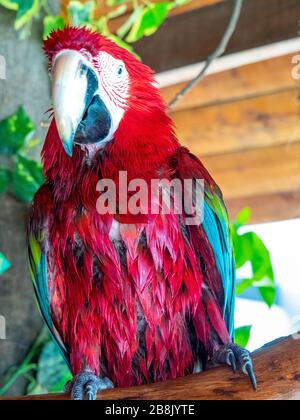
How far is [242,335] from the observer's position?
0.78m

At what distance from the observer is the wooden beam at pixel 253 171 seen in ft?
2.79

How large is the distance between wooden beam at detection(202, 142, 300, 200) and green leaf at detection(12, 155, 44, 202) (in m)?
0.29

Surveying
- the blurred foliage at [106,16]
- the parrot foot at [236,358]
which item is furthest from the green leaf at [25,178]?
the parrot foot at [236,358]

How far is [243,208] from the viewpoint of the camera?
0.93m

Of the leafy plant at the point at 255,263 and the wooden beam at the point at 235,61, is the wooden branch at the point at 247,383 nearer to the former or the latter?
the leafy plant at the point at 255,263

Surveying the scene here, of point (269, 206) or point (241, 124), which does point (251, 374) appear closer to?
point (269, 206)

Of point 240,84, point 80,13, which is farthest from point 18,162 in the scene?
point 240,84

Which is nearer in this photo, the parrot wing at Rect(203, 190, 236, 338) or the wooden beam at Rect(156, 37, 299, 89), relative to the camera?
the parrot wing at Rect(203, 190, 236, 338)

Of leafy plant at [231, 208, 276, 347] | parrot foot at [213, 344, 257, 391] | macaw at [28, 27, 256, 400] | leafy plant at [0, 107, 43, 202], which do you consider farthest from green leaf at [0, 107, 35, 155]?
parrot foot at [213, 344, 257, 391]

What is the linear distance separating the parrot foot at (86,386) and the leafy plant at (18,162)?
39cm

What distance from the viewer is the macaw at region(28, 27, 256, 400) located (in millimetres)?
644

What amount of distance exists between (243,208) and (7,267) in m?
0.39

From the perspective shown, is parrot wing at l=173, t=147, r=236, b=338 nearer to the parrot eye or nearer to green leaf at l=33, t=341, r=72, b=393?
the parrot eye

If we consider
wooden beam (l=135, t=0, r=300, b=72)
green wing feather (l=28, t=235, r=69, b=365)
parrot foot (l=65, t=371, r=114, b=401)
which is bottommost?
parrot foot (l=65, t=371, r=114, b=401)
